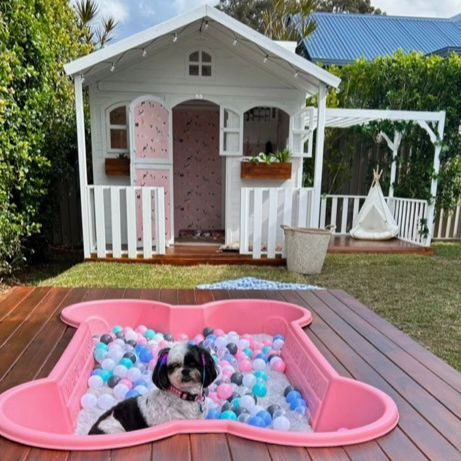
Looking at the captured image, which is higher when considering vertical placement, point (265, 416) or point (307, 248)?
point (307, 248)

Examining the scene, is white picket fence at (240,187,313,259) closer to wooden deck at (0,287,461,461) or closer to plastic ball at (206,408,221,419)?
wooden deck at (0,287,461,461)

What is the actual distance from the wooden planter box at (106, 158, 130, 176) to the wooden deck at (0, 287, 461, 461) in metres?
2.69

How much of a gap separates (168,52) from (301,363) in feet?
15.2

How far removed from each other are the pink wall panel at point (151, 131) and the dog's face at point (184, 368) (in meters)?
4.25

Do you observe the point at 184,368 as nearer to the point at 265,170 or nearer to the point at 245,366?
the point at 245,366

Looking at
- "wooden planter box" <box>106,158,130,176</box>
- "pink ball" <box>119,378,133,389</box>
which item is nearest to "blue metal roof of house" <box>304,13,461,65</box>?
"wooden planter box" <box>106,158,130,176</box>

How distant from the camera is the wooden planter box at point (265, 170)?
5.66 meters

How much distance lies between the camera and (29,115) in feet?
15.0

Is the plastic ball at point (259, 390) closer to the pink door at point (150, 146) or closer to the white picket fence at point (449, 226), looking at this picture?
the pink door at point (150, 146)

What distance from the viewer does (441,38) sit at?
43.5 feet

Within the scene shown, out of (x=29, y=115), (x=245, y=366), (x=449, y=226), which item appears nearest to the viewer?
(x=245, y=366)

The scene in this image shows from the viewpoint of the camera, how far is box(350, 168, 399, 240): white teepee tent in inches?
260

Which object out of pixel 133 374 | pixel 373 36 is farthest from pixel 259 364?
pixel 373 36

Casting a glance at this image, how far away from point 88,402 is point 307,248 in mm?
3266
